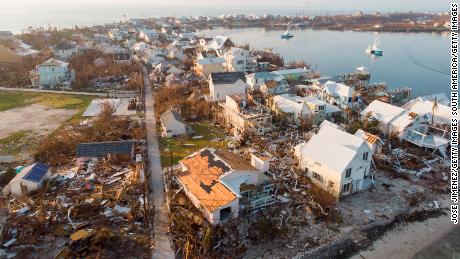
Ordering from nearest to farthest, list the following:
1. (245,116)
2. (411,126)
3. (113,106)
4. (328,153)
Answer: (328,153)
(411,126)
(245,116)
(113,106)

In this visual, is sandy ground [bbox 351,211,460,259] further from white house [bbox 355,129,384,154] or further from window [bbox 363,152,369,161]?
white house [bbox 355,129,384,154]

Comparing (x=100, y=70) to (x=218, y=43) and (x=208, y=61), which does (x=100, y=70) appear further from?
(x=218, y=43)

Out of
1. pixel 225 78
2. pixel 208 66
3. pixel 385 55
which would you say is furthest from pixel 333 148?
pixel 385 55

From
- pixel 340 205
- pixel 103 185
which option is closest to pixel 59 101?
pixel 103 185

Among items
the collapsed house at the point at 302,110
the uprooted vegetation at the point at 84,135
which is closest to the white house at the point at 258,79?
the collapsed house at the point at 302,110

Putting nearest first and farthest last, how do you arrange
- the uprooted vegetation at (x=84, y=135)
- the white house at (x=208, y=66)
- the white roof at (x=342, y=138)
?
the white roof at (x=342, y=138) → the uprooted vegetation at (x=84, y=135) → the white house at (x=208, y=66)

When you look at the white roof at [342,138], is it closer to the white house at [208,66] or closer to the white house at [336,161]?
the white house at [336,161]
